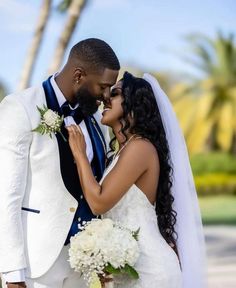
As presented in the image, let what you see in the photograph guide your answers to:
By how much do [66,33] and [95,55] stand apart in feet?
31.6

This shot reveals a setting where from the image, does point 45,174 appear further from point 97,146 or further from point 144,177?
point 144,177

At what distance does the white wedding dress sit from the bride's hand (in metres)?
0.22

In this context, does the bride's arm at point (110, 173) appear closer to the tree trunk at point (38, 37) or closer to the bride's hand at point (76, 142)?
the bride's hand at point (76, 142)

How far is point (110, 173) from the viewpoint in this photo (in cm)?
416

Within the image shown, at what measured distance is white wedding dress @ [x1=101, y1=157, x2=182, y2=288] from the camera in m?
4.23

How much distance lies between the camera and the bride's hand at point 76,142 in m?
4.13

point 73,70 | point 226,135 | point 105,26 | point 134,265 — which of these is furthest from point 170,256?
point 105,26

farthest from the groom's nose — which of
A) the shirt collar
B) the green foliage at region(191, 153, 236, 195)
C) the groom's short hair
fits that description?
the green foliage at region(191, 153, 236, 195)

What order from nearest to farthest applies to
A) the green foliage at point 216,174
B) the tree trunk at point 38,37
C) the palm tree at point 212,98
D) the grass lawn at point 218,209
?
the tree trunk at point 38,37
the grass lawn at point 218,209
the palm tree at point 212,98
the green foliage at point 216,174

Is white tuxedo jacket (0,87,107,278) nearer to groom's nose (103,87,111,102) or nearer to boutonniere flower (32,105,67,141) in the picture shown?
boutonniere flower (32,105,67,141)

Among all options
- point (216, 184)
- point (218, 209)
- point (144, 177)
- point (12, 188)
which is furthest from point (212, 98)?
point (12, 188)

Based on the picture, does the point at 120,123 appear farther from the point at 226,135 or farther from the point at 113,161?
the point at 226,135

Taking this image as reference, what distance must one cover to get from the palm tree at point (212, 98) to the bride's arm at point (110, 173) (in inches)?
833

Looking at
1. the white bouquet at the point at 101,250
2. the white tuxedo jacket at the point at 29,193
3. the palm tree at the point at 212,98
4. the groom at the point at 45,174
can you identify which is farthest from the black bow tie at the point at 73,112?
the palm tree at the point at 212,98
